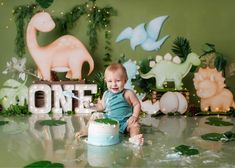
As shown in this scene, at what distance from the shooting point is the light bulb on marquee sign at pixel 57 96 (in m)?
2.39

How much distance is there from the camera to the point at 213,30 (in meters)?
2.58

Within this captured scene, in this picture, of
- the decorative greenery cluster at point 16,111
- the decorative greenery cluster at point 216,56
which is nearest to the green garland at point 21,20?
the decorative greenery cluster at point 16,111

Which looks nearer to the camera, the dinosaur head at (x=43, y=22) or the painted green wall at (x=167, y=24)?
the dinosaur head at (x=43, y=22)

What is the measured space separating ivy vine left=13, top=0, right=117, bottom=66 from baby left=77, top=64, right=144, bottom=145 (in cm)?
65

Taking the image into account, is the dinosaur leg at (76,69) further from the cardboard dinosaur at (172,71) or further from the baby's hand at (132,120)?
the baby's hand at (132,120)

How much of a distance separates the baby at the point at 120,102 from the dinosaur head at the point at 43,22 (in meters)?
0.70

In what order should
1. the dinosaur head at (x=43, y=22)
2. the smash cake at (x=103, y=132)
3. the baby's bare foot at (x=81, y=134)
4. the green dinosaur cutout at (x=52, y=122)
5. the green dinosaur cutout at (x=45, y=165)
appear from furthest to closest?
1. the dinosaur head at (x=43, y=22)
2. the green dinosaur cutout at (x=52, y=122)
3. the baby's bare foot at (x=81, y=134)
4. the smash cake at (x=103, y=132)
5. the green dinosaur cutout at (x=45, y=165)

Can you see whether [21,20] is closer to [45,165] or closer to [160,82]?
[160,82]

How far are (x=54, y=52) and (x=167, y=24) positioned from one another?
812 millimetres

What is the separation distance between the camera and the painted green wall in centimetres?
251

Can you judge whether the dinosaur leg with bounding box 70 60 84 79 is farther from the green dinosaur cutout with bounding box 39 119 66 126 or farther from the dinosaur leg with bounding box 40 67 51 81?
the green dinosaur cutout with bounding box 39 119 66 126

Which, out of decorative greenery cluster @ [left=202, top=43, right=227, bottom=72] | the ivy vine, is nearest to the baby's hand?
the ivy vine

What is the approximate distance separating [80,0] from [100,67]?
0.49m

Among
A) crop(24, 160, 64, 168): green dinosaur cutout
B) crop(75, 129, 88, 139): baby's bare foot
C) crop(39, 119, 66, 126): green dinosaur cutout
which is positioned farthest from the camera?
crop(39, 119, 66, 126): green dinosaur cutout
